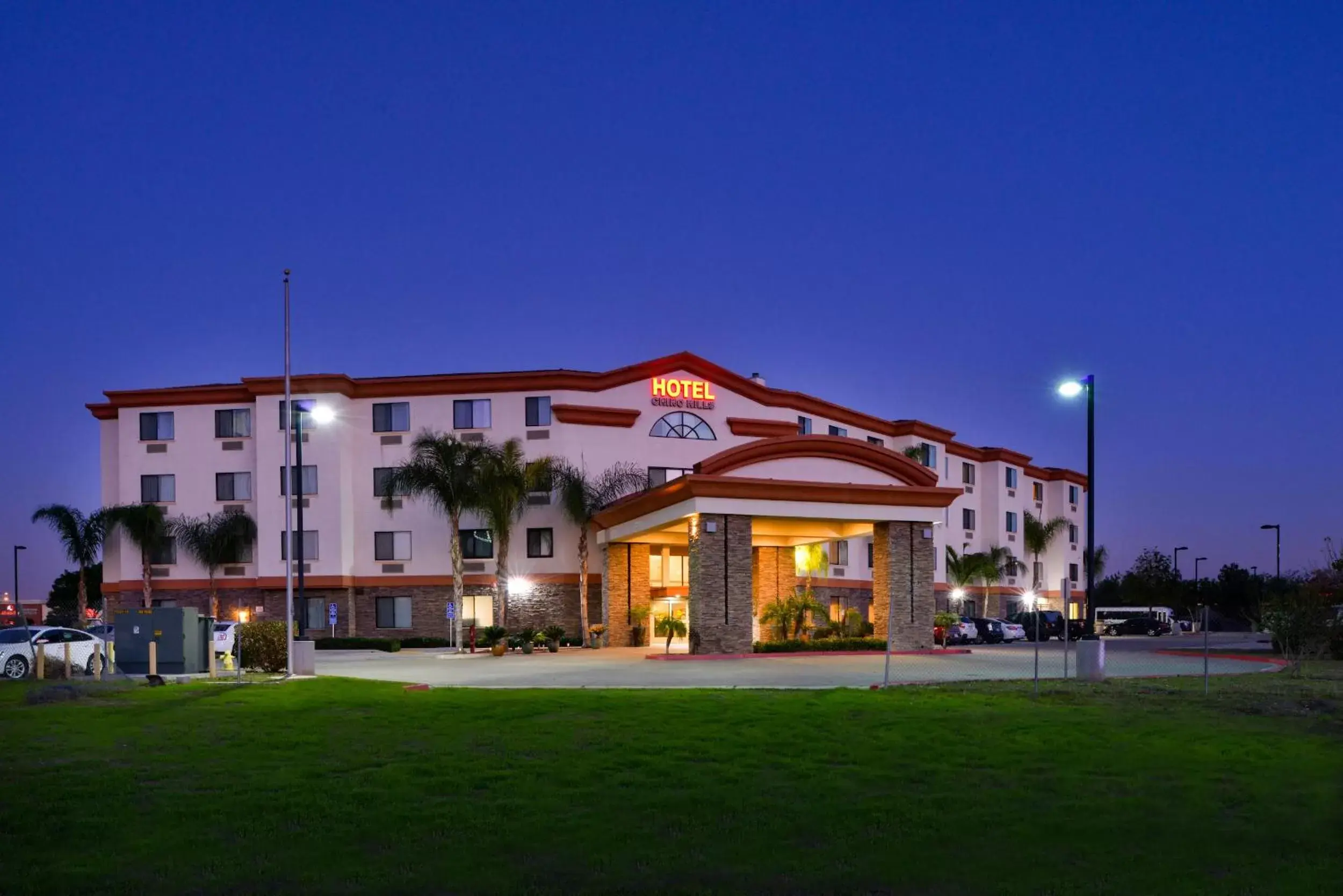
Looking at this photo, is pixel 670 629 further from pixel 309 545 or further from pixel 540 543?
pixel 309 545

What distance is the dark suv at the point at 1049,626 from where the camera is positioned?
55.9 m

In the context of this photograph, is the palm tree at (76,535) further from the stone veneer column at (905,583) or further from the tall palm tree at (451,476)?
the stone veneer column at (905,583)

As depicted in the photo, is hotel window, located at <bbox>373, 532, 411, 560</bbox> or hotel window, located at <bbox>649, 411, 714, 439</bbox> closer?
hotel window, located at <bbox>373, 532, 411, 560</bbox>

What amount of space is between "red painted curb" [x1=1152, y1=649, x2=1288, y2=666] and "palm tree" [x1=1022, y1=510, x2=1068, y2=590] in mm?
40449

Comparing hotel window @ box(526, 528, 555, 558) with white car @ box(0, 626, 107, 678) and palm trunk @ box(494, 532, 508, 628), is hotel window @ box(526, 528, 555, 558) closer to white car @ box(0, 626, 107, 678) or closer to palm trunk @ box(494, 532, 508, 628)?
palm trunk @ box(494, 532, 508, 628)

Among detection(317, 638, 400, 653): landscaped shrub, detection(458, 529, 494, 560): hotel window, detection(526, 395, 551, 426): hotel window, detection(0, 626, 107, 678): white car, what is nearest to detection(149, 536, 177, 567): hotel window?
detection(317, 638, 400, 653): landscaped shrub

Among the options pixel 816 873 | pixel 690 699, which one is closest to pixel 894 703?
pixel 690 699

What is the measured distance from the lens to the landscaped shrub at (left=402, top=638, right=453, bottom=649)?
5234 centimetres

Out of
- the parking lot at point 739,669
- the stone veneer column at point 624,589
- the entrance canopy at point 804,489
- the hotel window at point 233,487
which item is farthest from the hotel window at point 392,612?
the entrance canopy at point 804,489

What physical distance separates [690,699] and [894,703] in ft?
11.7

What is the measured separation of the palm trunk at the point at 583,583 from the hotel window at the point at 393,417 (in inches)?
418

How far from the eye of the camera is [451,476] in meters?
48.6

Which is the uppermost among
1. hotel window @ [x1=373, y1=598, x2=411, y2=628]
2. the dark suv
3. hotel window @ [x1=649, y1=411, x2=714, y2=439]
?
hotel window @ [x1=649, y1=411, x2=714, y2=439]

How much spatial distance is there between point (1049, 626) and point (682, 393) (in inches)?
858
